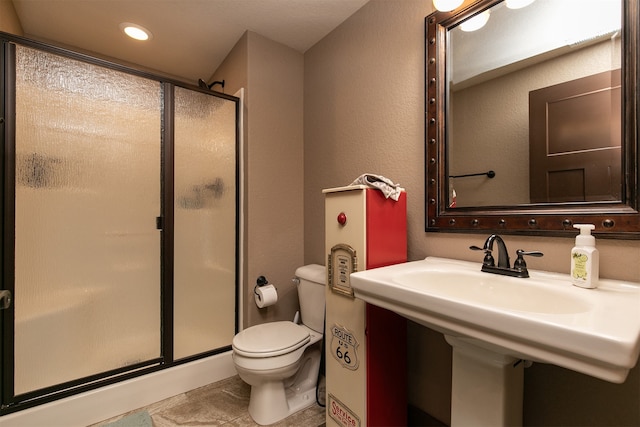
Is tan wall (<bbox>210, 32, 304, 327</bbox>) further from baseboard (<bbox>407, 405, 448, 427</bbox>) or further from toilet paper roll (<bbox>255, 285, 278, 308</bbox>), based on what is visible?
baseboard (<bbox>407, 405, 448, 427</bbox>)

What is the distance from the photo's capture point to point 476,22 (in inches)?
48.1

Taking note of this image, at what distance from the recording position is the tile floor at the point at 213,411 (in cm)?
146

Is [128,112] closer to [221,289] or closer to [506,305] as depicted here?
[221,289]

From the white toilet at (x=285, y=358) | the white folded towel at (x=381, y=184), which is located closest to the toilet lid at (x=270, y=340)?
the white toilet at (x=285, y=358)

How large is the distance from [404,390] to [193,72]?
296 cm

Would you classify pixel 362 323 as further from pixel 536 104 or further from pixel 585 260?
pixel 536 104

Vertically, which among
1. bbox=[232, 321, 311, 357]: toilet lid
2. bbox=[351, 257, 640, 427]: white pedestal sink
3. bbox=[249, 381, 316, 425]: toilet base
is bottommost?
bbox=[249, 381, 316, 425]: toilet base

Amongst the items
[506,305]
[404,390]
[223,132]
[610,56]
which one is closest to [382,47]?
[610,56]

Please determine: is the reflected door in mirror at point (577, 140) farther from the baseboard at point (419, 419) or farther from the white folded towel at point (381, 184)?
the baseboard at point (419, 419)

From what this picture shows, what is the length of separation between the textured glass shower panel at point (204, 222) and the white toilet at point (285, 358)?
45 cm

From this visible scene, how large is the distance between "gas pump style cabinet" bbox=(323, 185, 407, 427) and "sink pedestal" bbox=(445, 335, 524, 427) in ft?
1.13

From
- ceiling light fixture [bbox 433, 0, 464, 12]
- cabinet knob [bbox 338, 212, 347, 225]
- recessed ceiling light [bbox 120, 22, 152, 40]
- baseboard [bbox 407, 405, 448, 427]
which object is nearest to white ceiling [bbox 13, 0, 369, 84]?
recessed ceiling light [bbox 120, 22, 152, 40]

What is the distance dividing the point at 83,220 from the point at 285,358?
1290 millimetres

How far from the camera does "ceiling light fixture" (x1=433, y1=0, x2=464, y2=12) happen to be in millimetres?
1198
